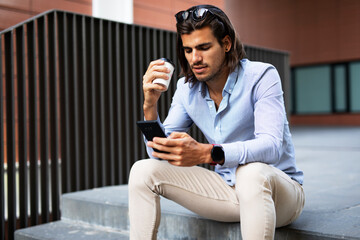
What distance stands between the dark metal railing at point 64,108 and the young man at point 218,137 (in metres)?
1.78

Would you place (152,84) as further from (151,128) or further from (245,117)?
(245,117)

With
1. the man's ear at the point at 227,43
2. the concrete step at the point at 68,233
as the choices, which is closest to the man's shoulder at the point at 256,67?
the man's ear at the point at 227,43

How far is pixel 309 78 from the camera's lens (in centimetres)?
1850

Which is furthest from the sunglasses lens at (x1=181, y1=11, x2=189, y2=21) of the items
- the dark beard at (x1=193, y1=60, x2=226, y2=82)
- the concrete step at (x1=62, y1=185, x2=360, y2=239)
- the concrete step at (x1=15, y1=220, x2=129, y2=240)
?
the concrete step at (x1=15, y1=220, x2=129, y2=240)

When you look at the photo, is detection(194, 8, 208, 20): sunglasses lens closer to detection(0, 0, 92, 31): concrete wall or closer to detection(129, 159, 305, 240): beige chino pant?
detection(129, 159, 305, 240): beige chino pant

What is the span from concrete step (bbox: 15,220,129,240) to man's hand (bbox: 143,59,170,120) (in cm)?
114

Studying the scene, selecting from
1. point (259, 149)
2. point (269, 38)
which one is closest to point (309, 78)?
point (269, 38)

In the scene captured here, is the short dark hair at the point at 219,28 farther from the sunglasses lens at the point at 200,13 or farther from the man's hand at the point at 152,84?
the man's hand at the point at 152,84

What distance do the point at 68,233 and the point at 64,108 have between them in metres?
1.15

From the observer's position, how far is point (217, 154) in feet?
6.12

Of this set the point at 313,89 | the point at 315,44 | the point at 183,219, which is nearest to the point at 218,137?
the point at 183,219

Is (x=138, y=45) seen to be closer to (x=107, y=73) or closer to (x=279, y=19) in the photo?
(x=107, y=73)

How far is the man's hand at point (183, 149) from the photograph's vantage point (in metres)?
1.82

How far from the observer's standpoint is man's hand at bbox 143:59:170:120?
1933 millimetres
